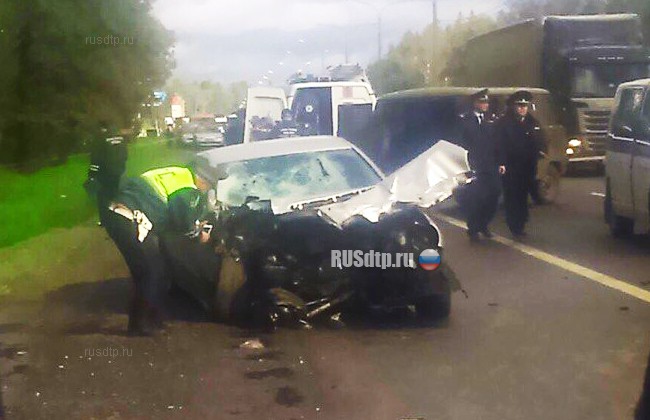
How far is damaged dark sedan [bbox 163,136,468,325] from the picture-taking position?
285cm

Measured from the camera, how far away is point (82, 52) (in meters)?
2.91

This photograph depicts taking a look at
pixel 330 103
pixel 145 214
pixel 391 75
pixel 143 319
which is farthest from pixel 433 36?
pixel 143 319

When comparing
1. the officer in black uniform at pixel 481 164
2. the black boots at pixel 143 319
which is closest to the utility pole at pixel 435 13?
the officer in black uniform at pixel 481 164

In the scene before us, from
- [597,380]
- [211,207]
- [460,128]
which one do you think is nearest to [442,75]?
[460,128]

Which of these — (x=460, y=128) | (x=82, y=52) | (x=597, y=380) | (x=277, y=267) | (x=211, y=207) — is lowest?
(x=597, y=380)

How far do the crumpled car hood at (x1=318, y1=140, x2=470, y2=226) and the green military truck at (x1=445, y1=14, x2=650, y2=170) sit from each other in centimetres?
26

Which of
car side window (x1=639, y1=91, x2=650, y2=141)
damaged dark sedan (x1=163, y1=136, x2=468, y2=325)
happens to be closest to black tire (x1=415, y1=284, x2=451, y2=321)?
damaged dark sedan (x1=163, y1=136, x2=468, y2=325)

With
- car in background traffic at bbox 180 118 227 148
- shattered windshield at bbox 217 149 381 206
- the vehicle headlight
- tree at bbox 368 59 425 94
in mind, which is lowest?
shattered windshield at bbox 217 149 381 206

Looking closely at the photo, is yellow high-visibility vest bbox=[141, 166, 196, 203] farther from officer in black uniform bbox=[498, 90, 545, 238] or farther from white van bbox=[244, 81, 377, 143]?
officer in black uniform bbox=[498, 90, 545, 238]

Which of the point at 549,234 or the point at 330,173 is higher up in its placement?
the point at 330,173

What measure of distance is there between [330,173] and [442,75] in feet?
1.49

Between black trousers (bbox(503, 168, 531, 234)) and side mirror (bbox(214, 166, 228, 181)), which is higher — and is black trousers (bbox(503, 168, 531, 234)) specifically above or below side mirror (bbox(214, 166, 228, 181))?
below

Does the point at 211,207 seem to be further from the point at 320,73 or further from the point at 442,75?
the point at 442,75

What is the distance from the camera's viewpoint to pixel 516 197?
288 centimetres
